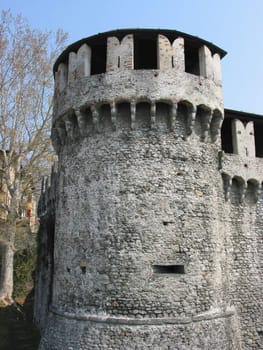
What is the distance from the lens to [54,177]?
15039mm

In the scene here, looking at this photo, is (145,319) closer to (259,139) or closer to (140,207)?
(140,207)

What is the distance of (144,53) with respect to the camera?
38.8ft

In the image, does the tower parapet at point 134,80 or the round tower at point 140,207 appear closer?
the round tower at point 140,207

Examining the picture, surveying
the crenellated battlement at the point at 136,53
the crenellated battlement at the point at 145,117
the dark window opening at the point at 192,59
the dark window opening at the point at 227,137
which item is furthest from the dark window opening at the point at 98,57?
the dark window opening at the point at 227,137

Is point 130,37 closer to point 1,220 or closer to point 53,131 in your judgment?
point 53,131

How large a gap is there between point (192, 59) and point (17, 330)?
1407 centimetres

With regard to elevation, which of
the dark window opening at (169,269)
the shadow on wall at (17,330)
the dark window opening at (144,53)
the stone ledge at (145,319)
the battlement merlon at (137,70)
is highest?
the dark window opening at (144,53)

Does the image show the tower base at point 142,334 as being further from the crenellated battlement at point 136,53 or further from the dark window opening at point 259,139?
the dark window opening at point 259,139

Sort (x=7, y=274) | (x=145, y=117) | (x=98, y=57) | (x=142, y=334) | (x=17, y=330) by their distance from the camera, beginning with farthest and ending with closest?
(x=7, y=274) → (x=17, y=330) → (x=98, y=57) → (x=145, y=117) → (x=142, y=334)

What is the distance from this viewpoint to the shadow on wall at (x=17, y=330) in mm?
12768

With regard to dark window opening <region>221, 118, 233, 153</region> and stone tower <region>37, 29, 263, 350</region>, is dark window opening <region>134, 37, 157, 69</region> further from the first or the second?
dark window opening <region>221, 118, 233, 153</region>

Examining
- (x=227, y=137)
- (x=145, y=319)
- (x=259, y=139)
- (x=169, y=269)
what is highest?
(x=259, y=139)

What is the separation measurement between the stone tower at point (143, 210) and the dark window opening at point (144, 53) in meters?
0.56

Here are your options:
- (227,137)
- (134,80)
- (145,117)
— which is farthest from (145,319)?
(227,137)
